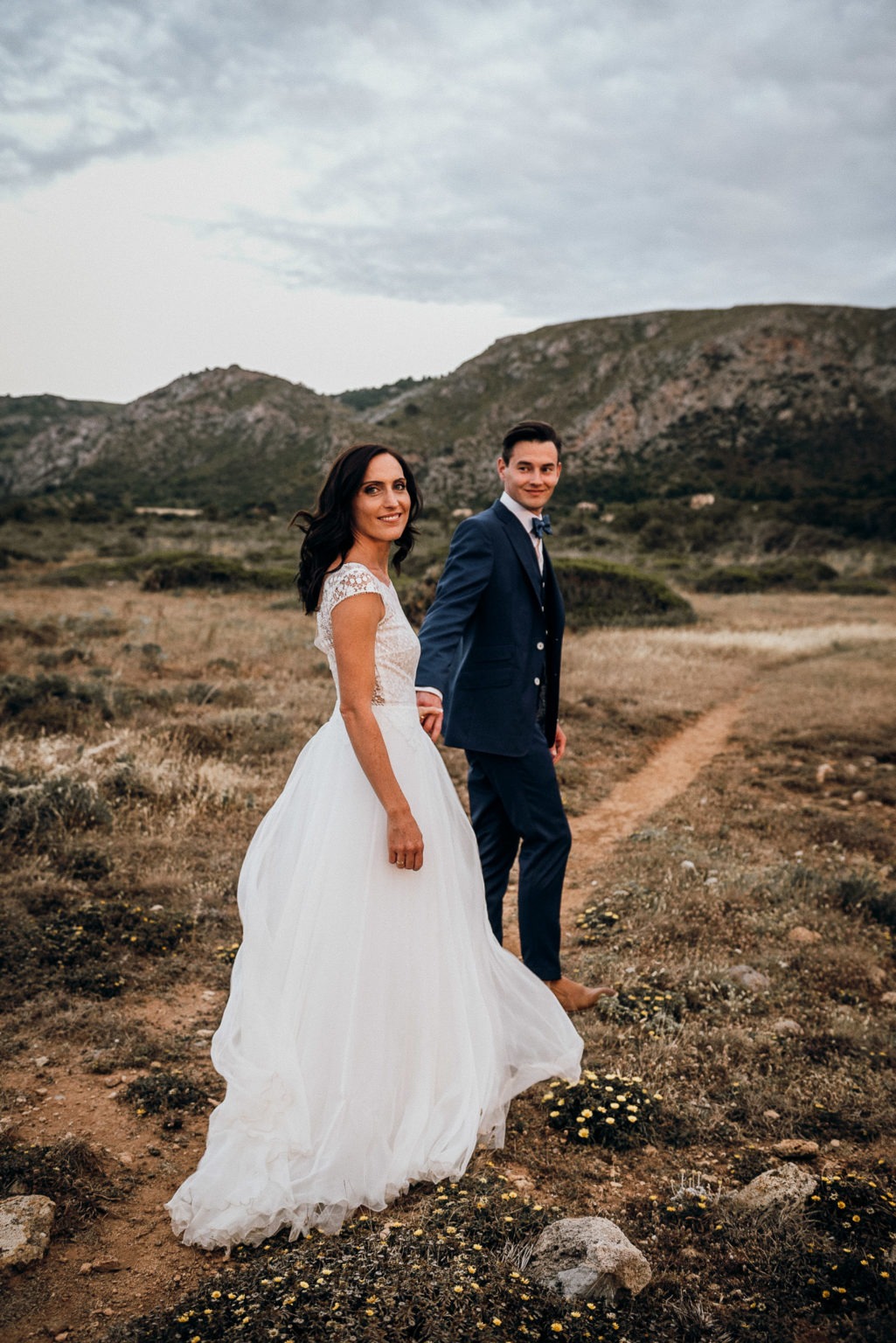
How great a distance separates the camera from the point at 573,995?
3963 millimetres

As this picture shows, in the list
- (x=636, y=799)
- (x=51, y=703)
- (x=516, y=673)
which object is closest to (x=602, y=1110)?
(x=516, y=673)

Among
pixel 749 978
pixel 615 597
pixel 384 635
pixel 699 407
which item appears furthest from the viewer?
pixel 699 407

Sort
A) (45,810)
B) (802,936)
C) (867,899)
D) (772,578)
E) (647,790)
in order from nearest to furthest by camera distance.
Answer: (802,936) → (867,899) → (45,810) → (647,790) → (772,578)

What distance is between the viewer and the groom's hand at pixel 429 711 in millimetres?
2988

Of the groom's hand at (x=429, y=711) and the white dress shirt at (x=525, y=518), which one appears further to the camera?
the white dress shirt at (x=525, y=518)

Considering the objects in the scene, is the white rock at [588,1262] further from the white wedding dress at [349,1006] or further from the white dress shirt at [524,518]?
the white dress shirt at [524,518]

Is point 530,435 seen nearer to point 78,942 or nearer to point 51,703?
point 78,942

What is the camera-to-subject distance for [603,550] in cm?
3647

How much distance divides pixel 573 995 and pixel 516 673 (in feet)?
5.20

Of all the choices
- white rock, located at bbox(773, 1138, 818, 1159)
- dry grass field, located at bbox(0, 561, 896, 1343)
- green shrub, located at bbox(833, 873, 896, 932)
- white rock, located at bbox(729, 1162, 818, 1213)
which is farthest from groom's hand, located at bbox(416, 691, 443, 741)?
green shrub, located at bbox(833, 873, 896, 932)

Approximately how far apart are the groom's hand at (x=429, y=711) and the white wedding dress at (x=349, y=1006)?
0.05 meters

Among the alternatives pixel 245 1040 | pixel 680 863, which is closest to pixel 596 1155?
pixel 245 1040

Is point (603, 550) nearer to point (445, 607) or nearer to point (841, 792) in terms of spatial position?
point (841, 792)

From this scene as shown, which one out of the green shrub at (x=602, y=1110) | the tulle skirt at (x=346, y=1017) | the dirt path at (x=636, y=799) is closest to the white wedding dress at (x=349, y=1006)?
the tulle skirt at (x=346, y=1017)
